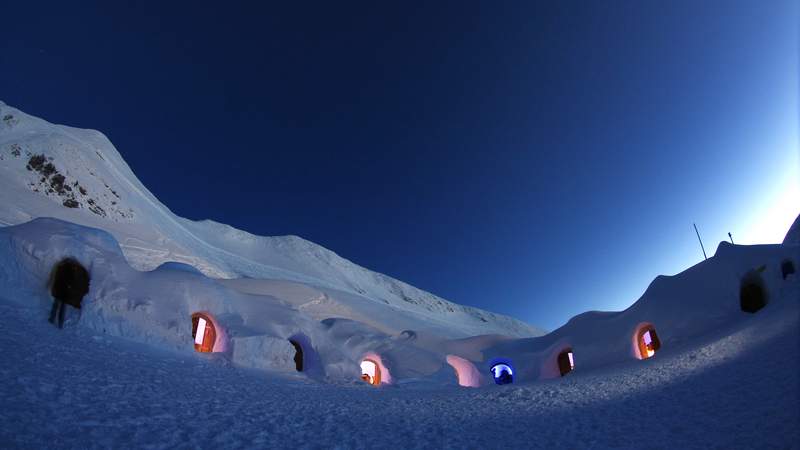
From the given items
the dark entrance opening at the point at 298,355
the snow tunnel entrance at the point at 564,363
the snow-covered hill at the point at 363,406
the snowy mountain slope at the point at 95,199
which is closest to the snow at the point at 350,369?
the snow-covered hill at the point at 363,406

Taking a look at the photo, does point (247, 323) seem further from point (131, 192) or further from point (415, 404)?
point (131, 192)

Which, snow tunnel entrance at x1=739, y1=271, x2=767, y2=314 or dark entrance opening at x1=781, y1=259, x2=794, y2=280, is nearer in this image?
dark entrance opening at x1=781, y1=259, x2=794, y2=280

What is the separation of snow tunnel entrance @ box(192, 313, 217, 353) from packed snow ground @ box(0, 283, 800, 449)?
205 inches

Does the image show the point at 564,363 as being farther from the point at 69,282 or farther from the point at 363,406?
the point at 69,282

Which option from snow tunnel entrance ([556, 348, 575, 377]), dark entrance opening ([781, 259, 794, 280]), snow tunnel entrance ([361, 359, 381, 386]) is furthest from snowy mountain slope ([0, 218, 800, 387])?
snow tunnel entrance ([361, 359, 381, 386])

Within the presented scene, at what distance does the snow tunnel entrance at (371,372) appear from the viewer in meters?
22.3

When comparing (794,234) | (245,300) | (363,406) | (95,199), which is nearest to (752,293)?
(794,234)

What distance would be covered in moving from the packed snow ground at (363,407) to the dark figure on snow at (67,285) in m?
0.76

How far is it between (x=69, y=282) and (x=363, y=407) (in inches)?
334

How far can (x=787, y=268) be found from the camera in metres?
15.1

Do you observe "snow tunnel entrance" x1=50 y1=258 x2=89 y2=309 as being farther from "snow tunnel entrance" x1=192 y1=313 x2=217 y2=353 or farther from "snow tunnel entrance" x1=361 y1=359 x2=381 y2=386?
"snow tunnel entrance" x1=361 y1=359 x2=381 y2=386

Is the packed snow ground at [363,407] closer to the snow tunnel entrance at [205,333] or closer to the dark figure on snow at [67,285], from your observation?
the dark figure on snow at [67,285]

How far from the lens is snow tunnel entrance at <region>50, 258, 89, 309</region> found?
35.0 feet

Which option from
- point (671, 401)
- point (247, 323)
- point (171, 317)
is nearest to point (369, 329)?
point (247, 323)
